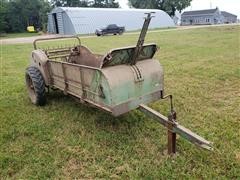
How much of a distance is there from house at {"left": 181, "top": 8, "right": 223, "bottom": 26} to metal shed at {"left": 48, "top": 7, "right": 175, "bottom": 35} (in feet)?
112

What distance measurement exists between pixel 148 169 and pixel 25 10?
42.6 meters

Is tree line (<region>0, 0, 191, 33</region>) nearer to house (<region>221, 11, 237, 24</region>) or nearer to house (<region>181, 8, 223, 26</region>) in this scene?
house (<region>181, 8, 223, 26</region>)

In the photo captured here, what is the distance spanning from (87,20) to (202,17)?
46771 millimetres

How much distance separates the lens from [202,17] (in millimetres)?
70562

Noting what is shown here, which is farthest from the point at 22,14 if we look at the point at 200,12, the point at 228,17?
the point at 228,17

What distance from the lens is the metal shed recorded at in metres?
31.4

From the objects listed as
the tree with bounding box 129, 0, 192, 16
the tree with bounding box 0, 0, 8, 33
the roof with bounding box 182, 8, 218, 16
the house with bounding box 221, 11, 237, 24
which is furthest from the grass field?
the house with bounding box 221, 11, 237, 24

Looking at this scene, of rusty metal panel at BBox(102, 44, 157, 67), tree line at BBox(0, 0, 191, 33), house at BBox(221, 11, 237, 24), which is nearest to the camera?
rusty metal panel at BBox(102, 44, 157, 67)

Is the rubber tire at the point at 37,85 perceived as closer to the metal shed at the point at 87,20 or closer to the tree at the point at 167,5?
the metal shed at the point at 87,20

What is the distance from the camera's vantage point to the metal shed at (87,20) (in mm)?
31356

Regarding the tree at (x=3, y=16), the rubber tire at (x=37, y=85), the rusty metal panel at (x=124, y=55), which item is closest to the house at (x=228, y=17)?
the tree at (x=3, y=16)

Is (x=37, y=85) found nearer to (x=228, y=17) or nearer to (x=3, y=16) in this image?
(x=3, y=16)

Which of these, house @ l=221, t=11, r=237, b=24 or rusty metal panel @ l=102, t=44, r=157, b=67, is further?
house @ l=221, t=11, r=237, b=24

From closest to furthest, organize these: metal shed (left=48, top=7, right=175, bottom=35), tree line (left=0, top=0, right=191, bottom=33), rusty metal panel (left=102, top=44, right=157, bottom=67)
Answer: rusty metal panel (left=102, top=44, right=157, bottom=67) → metal shed (left=48, top=7, right=175, bottom=35) → tree line (left=0, top=0, right=191, bottom=33)
